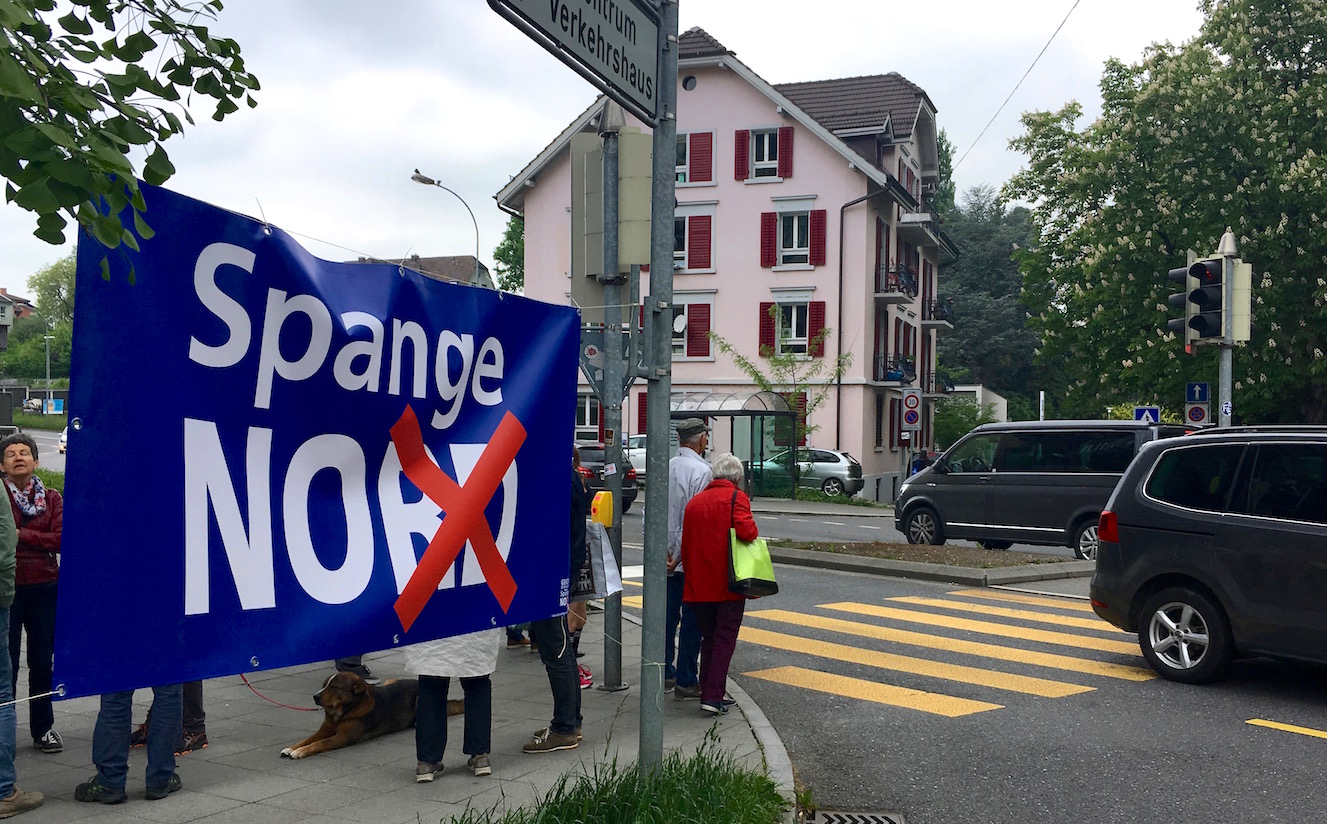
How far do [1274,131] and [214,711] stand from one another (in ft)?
101

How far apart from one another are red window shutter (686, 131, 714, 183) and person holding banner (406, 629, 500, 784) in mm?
38354

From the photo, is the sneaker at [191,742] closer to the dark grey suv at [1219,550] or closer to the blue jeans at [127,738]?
the blue jeans at [127,738]

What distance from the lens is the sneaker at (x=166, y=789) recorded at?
579 centimetres

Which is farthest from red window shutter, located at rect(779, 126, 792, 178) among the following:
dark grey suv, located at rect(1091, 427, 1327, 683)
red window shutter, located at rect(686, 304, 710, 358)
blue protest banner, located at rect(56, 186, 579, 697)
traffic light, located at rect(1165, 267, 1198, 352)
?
blue protest banner, located at rect(56, 186, 579, 697)

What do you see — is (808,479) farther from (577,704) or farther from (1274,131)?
(577,704)

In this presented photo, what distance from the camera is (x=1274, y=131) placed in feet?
102

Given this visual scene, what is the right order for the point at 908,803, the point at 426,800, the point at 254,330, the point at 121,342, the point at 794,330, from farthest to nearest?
the point at 794,330 → the point at 908,803 → the point at 426,800 → the point at 254,330 → the point at 121,342

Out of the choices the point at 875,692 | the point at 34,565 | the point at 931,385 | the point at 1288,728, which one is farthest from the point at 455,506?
the point at 931,385

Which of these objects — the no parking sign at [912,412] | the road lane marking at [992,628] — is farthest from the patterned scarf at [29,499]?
the no parking sign at [912,412]

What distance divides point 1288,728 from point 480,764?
4.82 m

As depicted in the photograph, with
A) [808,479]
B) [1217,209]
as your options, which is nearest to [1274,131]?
[1217,209]

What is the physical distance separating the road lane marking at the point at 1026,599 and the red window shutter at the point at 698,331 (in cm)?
2943

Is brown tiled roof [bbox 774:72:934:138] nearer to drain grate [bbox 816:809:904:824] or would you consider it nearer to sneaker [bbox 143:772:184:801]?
drain grate [bbox 816:809:904:824]

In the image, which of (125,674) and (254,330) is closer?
(125,674)
